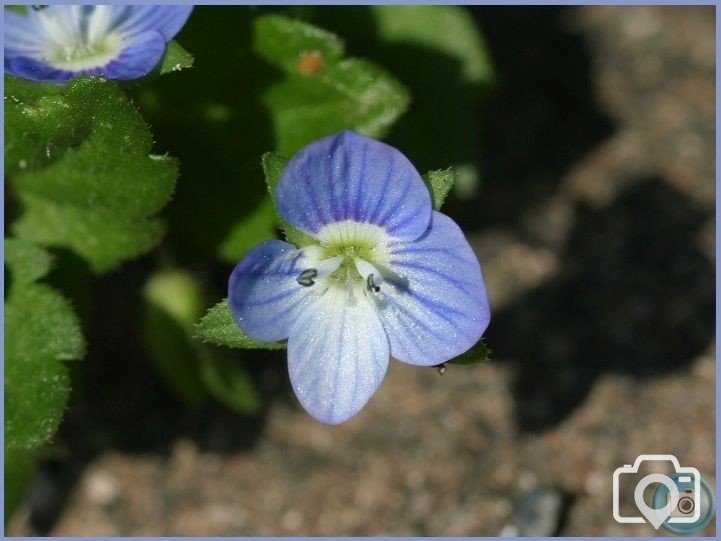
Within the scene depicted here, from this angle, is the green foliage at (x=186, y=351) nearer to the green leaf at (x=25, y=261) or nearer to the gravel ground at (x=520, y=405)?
the gravel ground at (x=520, y=405)

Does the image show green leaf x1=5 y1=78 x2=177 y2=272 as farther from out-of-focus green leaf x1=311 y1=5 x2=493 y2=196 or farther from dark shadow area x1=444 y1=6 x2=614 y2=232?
dark shadow area x1=444 y1=6 x2=614 y2=232

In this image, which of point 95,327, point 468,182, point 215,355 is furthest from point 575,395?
point 95,327

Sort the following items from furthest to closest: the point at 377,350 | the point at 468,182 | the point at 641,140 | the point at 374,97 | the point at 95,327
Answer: the point at 641,140, the point at 95,327, the point at 468,182, the point at 374,97, the point at 377,350

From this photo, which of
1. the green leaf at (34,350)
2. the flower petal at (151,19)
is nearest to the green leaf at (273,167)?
the flower petal at (151,19)

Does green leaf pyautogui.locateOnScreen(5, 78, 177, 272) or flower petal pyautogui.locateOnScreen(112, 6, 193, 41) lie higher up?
flower petal pyautogui.locateOnScreen(112, 6, 193, 41)

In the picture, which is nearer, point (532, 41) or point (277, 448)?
point (277, 448)

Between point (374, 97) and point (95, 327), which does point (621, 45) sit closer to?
point (374, 97)

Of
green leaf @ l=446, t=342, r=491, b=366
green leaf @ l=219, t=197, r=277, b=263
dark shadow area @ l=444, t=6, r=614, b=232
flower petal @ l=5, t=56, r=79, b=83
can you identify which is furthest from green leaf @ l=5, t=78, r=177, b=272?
dark shadow area @ l=444, t=6, r=614, b=232
